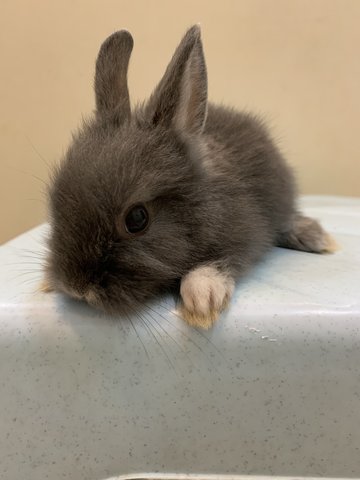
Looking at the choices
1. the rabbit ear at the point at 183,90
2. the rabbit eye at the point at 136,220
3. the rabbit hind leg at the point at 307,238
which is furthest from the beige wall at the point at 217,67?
the rabbit eye at the point at 136,220

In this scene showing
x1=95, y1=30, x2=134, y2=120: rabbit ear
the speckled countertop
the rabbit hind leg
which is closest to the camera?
the speckled countertop

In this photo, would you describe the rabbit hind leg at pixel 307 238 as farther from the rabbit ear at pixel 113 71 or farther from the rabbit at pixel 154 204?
the rabbit ear at pixel 113 71

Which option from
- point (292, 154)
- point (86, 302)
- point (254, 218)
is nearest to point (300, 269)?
point (254, 218)

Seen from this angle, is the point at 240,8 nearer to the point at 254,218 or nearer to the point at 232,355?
the point at 254,218

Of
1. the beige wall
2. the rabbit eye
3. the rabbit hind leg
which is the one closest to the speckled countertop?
the rabbit eye

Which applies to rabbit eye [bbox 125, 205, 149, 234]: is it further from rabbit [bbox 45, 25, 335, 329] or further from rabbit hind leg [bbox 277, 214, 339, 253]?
rabbit hind leg [bbox 277, 214, 339, 253]

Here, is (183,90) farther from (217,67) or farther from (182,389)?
(217,67)

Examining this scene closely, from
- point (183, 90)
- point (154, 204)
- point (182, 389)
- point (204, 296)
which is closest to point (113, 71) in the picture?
point (183, 90)
